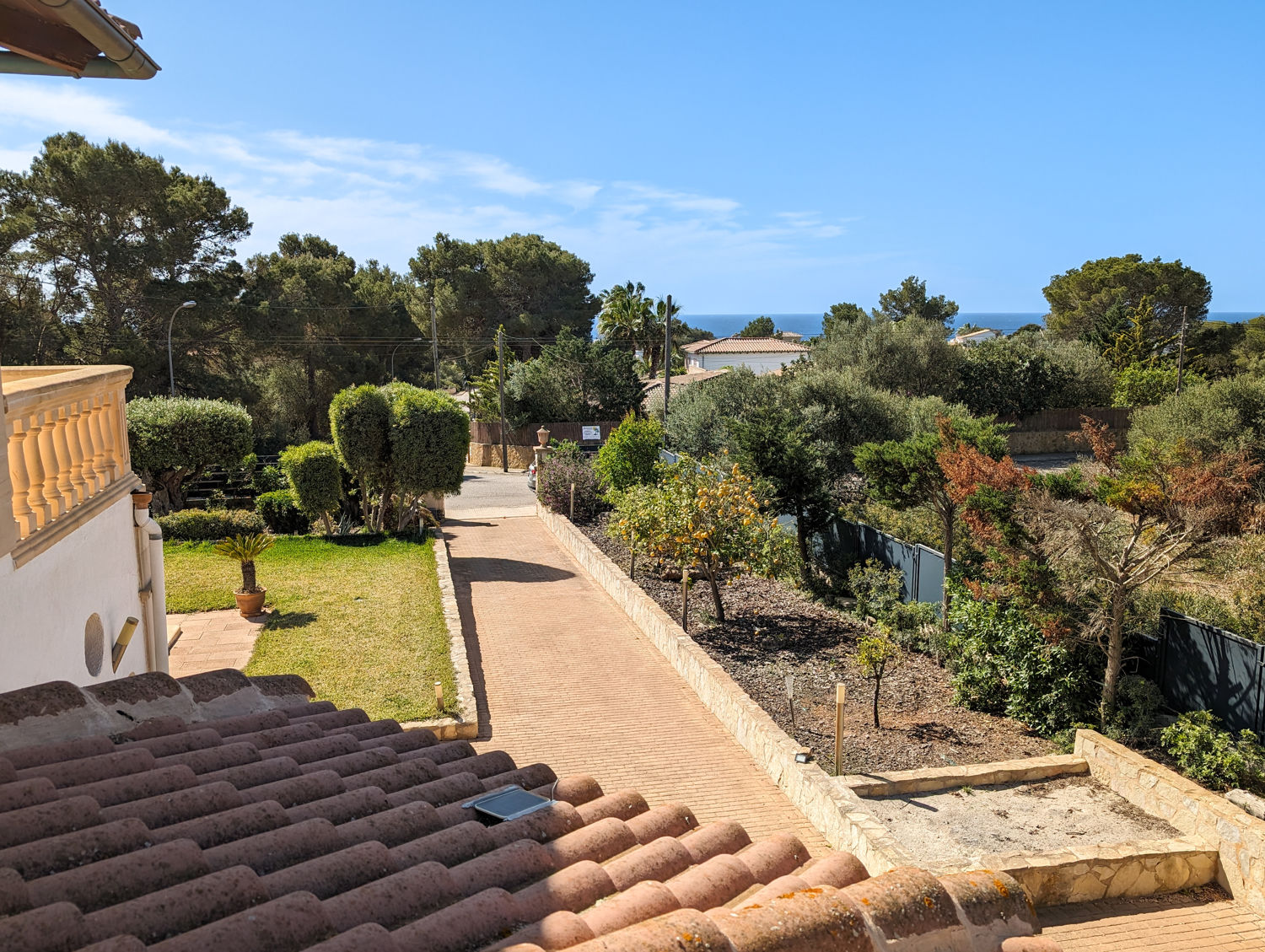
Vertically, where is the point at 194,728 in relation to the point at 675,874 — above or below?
above

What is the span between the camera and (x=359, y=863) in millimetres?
3127

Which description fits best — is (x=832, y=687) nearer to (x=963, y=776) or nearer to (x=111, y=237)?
(x=963, y=776)

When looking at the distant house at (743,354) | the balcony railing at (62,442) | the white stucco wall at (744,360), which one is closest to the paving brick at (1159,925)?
the balcony railing at (62,442)

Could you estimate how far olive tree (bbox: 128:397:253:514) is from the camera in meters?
21.6

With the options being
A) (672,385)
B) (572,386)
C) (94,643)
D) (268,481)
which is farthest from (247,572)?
(672,385)

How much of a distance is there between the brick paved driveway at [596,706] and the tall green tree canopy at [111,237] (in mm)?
22960

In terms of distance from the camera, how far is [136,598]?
7527 millimetres

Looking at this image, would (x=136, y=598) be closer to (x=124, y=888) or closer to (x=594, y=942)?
(x=124, y=888)

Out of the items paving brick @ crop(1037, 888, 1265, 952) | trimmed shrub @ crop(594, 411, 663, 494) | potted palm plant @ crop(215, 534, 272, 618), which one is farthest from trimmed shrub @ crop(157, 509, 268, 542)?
paving brick @ crop(1037, 888, 1265, 952)

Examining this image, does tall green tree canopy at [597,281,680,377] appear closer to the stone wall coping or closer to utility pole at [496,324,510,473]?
utility pole at [496,324,510,473]

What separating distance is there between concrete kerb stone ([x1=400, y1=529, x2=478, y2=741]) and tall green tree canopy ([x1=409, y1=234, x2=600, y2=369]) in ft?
119

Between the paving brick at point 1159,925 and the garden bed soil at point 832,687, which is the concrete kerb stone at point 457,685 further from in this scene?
the paving brick at point 1159,925

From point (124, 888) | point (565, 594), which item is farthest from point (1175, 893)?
point (565, 594)

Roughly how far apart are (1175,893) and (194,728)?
788 cm
